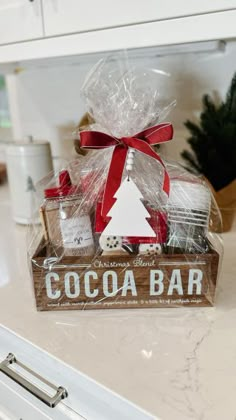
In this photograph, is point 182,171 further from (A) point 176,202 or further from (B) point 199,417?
(B) point 199,417

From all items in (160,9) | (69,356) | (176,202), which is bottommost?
(69,356)

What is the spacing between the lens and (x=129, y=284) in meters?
0.51

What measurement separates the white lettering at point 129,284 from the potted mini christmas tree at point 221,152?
370 mm

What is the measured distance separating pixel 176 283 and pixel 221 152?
405 mm

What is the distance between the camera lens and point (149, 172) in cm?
55

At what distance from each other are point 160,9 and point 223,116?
0.31m

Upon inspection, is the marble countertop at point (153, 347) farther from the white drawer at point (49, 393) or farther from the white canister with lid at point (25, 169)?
the white canister with lid at point (25, 169)

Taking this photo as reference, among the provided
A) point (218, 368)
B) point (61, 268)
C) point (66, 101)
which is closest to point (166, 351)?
point (218, 368)

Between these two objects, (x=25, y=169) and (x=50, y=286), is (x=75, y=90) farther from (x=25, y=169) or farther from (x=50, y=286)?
(x=50, y=286)

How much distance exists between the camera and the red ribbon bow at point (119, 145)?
1.67 feet

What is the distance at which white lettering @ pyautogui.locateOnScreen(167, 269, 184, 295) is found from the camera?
507mm

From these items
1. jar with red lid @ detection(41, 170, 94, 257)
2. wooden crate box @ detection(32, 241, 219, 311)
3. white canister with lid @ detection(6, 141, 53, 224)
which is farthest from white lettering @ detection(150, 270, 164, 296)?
white canister with lid @ detection(6, 141, 53, 224)

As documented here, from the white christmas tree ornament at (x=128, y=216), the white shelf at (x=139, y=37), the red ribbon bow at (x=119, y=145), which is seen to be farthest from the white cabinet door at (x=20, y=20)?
the white christmas tree ornament at (x=128, y=216)

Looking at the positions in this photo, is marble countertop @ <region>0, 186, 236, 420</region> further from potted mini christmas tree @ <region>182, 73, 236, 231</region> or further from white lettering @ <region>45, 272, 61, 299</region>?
potted mini christmas tree @ <region>182, 73, 236, 231</region>
